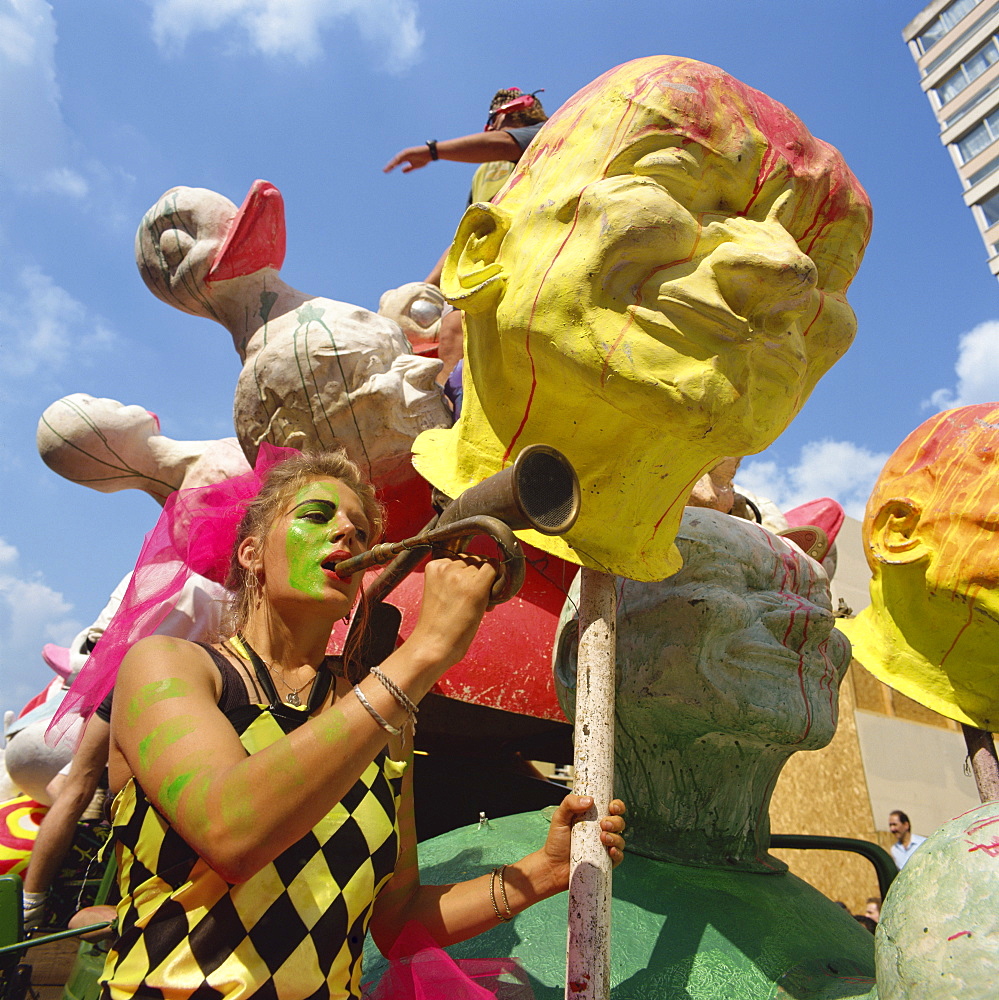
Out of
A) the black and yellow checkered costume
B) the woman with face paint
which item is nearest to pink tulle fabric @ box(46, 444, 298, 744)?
the woman with face paint

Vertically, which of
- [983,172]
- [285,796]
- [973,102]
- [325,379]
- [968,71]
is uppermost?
[968,71]

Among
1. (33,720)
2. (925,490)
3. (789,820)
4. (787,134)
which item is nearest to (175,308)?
(33,720)

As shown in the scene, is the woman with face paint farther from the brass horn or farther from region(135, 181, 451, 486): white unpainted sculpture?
region(135, 181, 451, 486): white unpainted sculpture

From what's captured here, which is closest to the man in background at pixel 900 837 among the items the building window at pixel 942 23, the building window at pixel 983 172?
the building window at pixel 983 172

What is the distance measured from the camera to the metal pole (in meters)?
2.29

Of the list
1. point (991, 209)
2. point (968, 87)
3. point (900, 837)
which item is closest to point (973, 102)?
point (968, 87)

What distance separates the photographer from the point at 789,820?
3.92m

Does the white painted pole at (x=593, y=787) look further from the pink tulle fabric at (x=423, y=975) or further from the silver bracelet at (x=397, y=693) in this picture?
the silver bracelet at (x=397, y=693)

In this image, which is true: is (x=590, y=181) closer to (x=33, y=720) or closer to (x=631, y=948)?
(x=631, y=948)

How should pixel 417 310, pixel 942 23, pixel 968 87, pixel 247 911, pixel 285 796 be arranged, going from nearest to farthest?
pixel 285 796
pixel 247 911
pixel 417 310
pixel 968 87
pixel 942 23

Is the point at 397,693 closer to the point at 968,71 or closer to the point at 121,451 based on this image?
the point at 121,451

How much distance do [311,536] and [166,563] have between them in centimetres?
41

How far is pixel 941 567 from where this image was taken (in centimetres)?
227

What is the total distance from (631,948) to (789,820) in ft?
8.51
